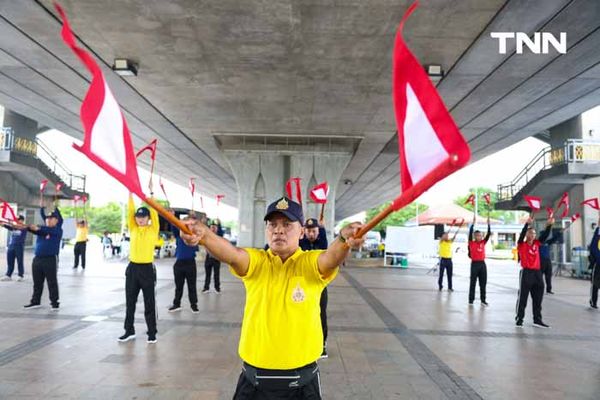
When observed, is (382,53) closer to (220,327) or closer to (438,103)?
(220,327)

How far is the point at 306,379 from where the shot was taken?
8.29 feet

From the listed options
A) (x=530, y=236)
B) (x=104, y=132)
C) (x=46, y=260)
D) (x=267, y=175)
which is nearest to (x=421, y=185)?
(x=104, y=132)

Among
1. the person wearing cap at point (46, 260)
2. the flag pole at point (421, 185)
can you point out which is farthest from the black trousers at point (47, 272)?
the flag pole at point (421, 185)

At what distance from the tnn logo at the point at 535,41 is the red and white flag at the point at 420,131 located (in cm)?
918

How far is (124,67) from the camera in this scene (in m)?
11.8

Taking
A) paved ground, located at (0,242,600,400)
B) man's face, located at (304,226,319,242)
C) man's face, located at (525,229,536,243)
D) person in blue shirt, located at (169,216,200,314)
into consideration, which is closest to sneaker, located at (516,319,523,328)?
paved ground, located at (0,242,600,400)

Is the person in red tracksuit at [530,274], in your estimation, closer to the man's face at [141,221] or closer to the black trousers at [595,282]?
the black trousers at [595,282]

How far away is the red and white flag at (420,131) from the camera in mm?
1658

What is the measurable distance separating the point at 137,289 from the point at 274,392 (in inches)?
201

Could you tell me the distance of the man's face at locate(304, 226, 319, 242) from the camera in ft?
19.5

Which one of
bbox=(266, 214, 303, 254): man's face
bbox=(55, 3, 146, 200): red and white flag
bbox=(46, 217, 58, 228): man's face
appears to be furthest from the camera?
bbox=(46, 217, 58, 228): man's face

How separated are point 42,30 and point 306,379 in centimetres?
1088

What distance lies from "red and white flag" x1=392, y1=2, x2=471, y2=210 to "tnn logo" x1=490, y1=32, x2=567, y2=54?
30.1 feet

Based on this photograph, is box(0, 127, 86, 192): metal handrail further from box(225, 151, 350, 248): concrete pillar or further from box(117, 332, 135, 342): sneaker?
box(117, 332, 135, 342): sneaker
